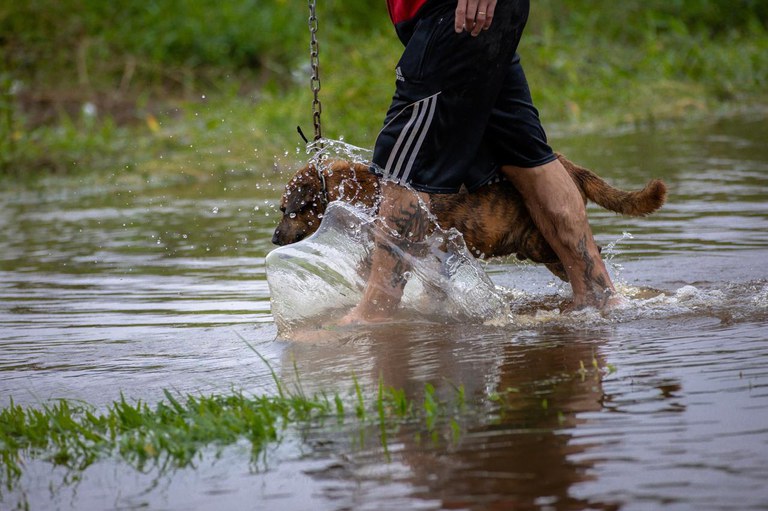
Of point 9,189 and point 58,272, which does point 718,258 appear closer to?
point 58,272

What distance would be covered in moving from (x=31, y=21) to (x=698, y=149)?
10.9 metres

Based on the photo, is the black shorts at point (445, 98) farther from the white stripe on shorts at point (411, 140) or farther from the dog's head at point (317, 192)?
the dog's head at point (317, 192)

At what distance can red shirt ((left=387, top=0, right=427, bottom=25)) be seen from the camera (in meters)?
4.57

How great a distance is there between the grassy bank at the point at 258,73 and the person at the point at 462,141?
6928 millimetres

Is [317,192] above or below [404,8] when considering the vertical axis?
below

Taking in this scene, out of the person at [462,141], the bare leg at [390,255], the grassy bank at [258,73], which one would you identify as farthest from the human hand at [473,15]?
the grassy bank at [258,73]

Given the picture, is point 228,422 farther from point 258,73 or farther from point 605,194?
point 258,73

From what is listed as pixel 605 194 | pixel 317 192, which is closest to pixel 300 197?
pixel 317 192

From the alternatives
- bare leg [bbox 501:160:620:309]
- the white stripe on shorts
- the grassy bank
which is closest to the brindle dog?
bare leg [bbox 501:160:620:309]

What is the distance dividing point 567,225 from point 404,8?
3.86ft

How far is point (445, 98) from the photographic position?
4477 mm

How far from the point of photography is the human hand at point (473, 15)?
431 cm

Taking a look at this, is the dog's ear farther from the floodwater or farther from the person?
the person

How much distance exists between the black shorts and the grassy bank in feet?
23.2
